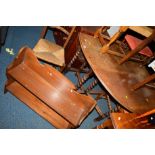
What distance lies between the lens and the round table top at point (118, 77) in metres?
1.59

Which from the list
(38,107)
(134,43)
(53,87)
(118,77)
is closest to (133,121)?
(118,77)

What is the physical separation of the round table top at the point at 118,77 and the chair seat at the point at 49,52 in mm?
589

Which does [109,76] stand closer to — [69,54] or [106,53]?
[106,53]

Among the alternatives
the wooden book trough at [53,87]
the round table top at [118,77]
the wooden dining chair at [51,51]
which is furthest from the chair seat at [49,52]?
the round table top at [118,77]

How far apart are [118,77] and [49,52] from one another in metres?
1.04

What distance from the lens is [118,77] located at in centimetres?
172

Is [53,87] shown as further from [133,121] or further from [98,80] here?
[133,121]

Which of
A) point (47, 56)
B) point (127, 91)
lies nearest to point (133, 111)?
point (127, 91)

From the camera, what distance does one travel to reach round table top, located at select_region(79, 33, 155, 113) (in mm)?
1590

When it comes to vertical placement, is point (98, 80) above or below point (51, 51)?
above

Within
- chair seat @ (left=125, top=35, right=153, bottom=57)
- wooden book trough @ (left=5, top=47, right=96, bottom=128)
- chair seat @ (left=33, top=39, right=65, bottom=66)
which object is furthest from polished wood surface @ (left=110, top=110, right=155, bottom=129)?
chair seat @ (left=33, top=39, right=65, bottom=66)

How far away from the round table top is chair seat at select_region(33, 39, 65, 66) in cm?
59
